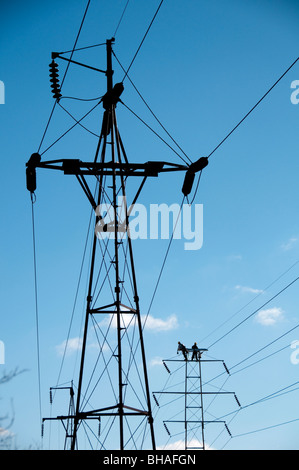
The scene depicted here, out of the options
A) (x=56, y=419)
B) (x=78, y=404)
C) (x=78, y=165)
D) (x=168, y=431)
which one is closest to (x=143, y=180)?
(x=78, y=165)

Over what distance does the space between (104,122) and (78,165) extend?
2400 mm

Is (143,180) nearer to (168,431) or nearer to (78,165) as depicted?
(78,165)

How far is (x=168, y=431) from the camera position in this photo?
41.0 m
